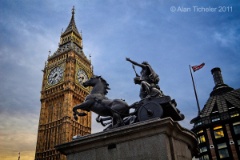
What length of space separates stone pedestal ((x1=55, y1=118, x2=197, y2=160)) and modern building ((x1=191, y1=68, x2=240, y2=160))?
112ft

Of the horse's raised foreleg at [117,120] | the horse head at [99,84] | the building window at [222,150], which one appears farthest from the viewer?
the building window at [222,150]

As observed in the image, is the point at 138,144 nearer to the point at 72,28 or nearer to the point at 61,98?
the point at 61,98

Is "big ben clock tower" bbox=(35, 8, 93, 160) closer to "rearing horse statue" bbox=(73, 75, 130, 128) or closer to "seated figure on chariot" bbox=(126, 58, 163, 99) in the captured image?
"rearing horse statue" bbox=(73, 75, 130, 128)

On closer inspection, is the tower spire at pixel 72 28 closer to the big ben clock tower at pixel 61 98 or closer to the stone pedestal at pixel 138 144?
the big ben clock tower at pixel 61 98

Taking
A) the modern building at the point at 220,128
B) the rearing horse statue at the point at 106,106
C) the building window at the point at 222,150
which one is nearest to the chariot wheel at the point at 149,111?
the rearing horse statue at the point at 106,106

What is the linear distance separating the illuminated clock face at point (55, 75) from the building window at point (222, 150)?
1684 inches

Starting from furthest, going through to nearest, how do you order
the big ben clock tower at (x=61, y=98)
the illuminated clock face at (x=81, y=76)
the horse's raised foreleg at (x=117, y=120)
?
the illuminated clock face at (x=81, y=76) < the big ben clock tower at (x=61, y=98) < the horse's raised foreleg at (x=117, y=120)

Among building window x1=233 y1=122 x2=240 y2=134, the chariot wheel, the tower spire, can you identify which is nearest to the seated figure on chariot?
the chariot wheel

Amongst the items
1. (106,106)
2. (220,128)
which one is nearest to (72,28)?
(220,128)

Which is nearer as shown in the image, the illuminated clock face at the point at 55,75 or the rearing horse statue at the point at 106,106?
the rearing horse statue at the point at 106,106

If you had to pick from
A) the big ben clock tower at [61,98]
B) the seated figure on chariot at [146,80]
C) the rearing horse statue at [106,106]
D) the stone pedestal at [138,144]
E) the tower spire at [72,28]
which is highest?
the tower spire at [72,28]

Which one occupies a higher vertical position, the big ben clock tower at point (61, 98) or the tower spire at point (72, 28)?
the tower spire at point (72, 28)

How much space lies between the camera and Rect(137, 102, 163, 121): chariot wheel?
6887mm

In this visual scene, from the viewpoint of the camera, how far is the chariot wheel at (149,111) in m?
6.89
